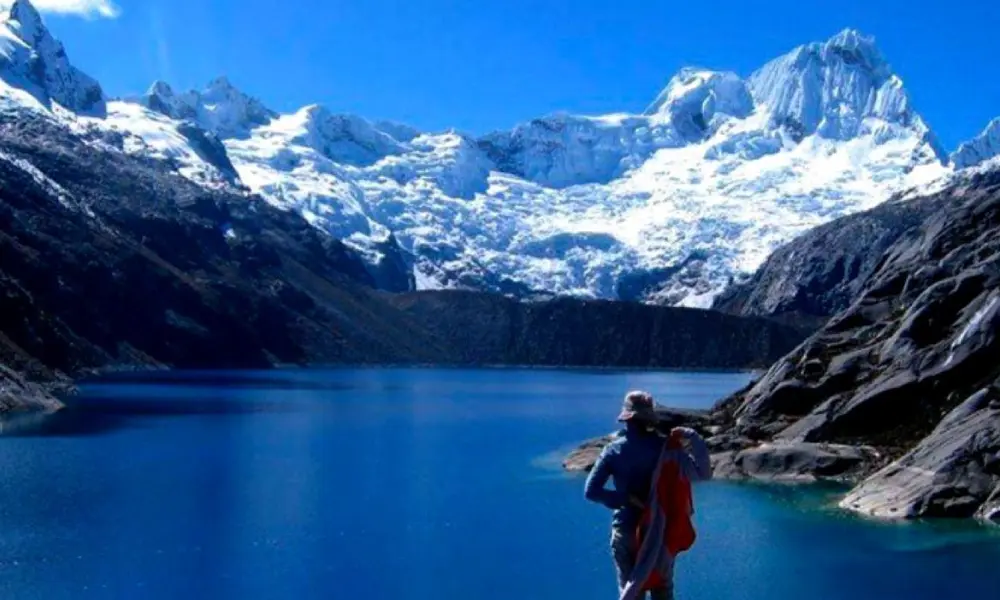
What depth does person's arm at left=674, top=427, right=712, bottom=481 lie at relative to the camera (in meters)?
18.3

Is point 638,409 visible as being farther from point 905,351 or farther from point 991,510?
point 905,351

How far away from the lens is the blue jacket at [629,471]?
61.5 feet

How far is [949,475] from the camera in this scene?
5591 cm

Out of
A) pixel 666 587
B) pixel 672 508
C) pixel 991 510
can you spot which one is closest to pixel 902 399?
pixel 991 510

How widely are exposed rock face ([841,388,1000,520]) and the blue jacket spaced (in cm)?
3889

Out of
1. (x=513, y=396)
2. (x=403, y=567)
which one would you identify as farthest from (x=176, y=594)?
(x=513, y=396)

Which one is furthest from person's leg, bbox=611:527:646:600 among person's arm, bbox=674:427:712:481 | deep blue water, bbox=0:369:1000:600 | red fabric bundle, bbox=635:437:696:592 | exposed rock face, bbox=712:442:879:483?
exposed rock face, bbox=712:442:879:483

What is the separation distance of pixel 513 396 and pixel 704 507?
133716 mm

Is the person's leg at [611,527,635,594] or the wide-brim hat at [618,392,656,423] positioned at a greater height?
the wide-brim hat at [618,392,656,423]

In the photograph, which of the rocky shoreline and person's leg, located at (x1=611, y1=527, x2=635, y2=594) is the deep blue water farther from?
person's leg, located at (x1=611, y1=527, x2=635, y2=594)

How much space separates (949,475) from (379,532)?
2483 centimetres

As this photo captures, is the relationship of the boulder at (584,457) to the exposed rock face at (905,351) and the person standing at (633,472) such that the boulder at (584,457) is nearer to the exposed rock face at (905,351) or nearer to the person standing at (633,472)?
the exposed rock face at (905,351)

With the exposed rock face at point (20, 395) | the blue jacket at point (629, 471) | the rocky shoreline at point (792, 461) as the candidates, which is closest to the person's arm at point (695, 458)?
the blue jacket at point (629, 471)

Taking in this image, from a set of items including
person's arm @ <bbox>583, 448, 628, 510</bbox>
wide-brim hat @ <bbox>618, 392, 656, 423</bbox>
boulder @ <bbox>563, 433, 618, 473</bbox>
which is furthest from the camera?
boulder @ <bbox>563, 433, 618, 473</bbox>
